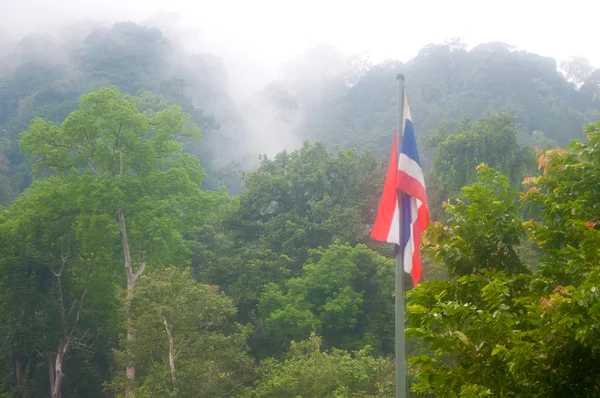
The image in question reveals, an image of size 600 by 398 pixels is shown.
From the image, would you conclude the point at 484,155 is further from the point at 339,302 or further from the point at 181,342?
the point at 181,342

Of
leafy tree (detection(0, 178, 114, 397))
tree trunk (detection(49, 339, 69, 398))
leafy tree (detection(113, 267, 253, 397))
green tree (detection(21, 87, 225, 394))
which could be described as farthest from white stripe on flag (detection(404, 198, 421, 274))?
tree trunk (detection(49, 339, 69, 398))

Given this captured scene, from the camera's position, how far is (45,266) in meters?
28.2

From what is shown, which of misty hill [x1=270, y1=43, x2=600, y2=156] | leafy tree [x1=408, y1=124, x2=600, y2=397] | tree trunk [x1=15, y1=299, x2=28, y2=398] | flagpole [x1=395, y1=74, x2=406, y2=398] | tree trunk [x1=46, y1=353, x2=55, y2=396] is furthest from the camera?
misty hill [x1=270, y1=43, x2=600, y2=156]

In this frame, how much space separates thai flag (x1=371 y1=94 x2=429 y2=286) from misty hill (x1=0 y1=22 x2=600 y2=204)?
40.5 metres

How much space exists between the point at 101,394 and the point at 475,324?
28366 millimetres

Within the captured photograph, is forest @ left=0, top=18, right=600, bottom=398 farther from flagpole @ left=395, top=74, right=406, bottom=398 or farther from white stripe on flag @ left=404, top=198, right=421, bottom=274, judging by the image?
white stripe on flag @ left=404, top=198, right=421, bottom=274

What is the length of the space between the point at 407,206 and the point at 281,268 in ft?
68.1

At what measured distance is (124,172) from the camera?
84.8ft

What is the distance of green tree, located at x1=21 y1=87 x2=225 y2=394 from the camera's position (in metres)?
24.6

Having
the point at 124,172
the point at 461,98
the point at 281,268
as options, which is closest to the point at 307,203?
the point at 281,268

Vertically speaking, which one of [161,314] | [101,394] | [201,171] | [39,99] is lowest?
[101,394]

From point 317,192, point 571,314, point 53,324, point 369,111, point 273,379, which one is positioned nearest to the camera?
point 571,314

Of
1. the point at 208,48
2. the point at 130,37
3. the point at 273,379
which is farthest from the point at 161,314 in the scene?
the point at 208,48

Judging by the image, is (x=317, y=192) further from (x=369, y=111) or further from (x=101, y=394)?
(x=369, y=111)
